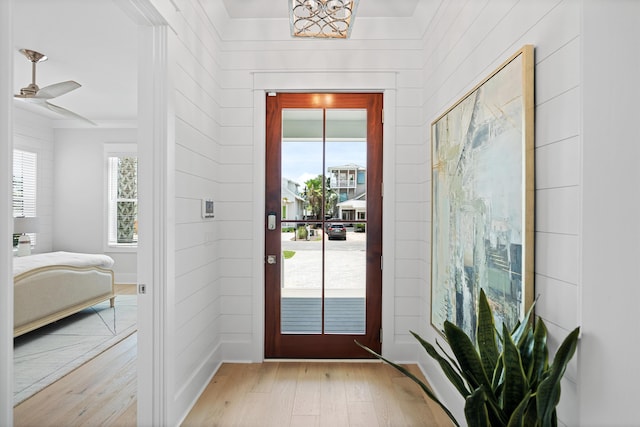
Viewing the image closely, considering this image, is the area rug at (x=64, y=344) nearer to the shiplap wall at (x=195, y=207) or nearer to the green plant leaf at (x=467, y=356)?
the shiplap wall at (x=195, y=207)

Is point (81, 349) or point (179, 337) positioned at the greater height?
point (179, 337)

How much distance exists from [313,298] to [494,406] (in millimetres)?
2031

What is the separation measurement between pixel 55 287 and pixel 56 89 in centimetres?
185

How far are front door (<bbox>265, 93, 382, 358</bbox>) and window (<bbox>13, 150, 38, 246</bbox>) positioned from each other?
15.2 feet

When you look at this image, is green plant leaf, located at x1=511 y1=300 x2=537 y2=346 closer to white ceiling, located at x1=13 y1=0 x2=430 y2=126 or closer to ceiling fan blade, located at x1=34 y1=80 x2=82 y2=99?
white ceiling, located at x1=13 y1=0 x2=430 y2=126

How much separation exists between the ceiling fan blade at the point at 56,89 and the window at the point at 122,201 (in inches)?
112

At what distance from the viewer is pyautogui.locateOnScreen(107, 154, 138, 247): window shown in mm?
6223

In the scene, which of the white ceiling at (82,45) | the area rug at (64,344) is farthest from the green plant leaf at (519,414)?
the white ceiling at (82,45)

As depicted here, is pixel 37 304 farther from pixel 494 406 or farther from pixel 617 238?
pixel 617 238

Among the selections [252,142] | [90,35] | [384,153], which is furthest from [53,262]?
[384,153]

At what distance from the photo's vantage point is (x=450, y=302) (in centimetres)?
219

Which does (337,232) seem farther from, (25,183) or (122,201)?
(25,183)

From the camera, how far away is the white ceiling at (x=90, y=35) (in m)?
2.76

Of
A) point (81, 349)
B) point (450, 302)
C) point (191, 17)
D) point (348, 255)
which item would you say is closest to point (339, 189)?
point (348, 255)
